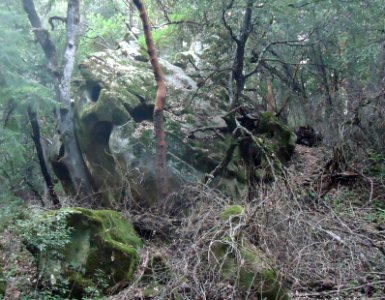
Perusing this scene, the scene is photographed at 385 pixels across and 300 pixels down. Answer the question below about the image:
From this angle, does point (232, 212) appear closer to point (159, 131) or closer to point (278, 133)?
point (159, 131)

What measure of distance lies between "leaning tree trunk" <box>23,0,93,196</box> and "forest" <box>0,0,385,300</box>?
1.7 inches

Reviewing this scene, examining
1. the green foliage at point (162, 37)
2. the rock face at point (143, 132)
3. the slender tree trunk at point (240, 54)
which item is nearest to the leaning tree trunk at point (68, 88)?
the rock face at point (143, 132)

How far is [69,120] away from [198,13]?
15.3 ft

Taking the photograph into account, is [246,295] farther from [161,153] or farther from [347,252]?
[161,153]

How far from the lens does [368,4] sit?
1169 centimetres

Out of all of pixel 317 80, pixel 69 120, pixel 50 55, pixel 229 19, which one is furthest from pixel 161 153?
pixel 317 80

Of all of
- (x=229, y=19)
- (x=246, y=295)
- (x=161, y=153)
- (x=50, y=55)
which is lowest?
(x=246, y=295)

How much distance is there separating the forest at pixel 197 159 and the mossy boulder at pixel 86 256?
0.08 feet

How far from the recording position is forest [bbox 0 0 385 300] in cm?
623

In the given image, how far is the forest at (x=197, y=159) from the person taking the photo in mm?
6227

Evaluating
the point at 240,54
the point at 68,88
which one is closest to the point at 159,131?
the point at 240,54

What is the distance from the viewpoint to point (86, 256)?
7047mm

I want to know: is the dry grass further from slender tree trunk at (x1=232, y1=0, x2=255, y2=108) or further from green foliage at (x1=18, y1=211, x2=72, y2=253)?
slender tree trunk at (x1=232, y1=0, x2=255, y2=108)

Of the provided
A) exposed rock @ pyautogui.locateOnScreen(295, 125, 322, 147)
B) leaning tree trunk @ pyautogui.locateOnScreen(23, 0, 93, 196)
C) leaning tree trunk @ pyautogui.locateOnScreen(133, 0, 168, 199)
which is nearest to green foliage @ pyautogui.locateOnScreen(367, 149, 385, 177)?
exposed rock @ pyautogui.locateOnScreen(295, 125, 322, 147)
